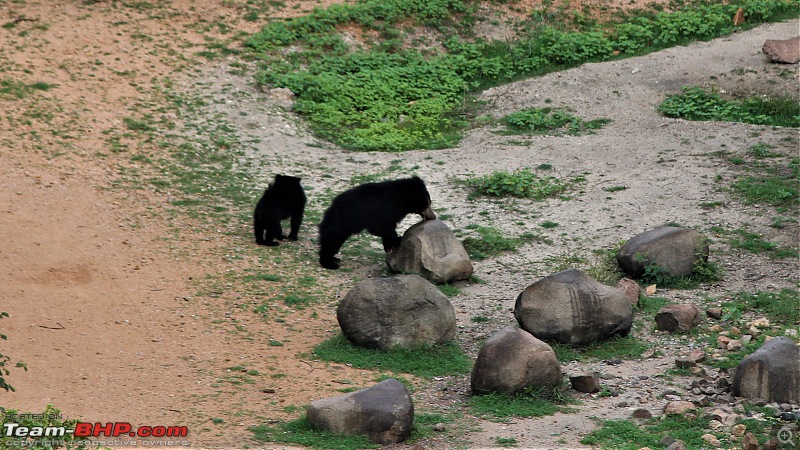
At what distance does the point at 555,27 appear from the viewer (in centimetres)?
2244

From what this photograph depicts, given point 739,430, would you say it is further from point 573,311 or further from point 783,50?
point 783,50

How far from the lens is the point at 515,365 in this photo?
959 centimetres

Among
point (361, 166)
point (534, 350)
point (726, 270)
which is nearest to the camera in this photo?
point (534, 350)

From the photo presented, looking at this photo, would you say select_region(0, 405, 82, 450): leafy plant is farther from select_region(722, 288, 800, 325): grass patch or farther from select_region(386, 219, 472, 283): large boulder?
select_region(722, 288, 800, 325): grass patch

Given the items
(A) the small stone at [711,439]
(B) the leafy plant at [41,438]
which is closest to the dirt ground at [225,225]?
(A) the small stone at [711,439]

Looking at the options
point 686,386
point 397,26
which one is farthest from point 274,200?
point 397,26

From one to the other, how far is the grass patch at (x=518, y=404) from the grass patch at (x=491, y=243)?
→ 14.0 ft

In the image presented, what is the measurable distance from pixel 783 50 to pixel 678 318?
11.1 metres

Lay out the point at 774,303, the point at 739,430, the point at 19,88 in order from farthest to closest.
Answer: the point at 19,88, the point at 774,303, the point at 739,430

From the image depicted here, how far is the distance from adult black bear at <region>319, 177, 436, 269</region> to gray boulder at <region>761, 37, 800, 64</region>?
10.4 meters

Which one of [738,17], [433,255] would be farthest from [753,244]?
[738,17]

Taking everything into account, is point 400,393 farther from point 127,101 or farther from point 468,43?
point 468,43

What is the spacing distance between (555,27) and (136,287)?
43.0ft

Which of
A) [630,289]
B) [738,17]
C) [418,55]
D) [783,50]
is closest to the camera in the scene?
[630,289]
